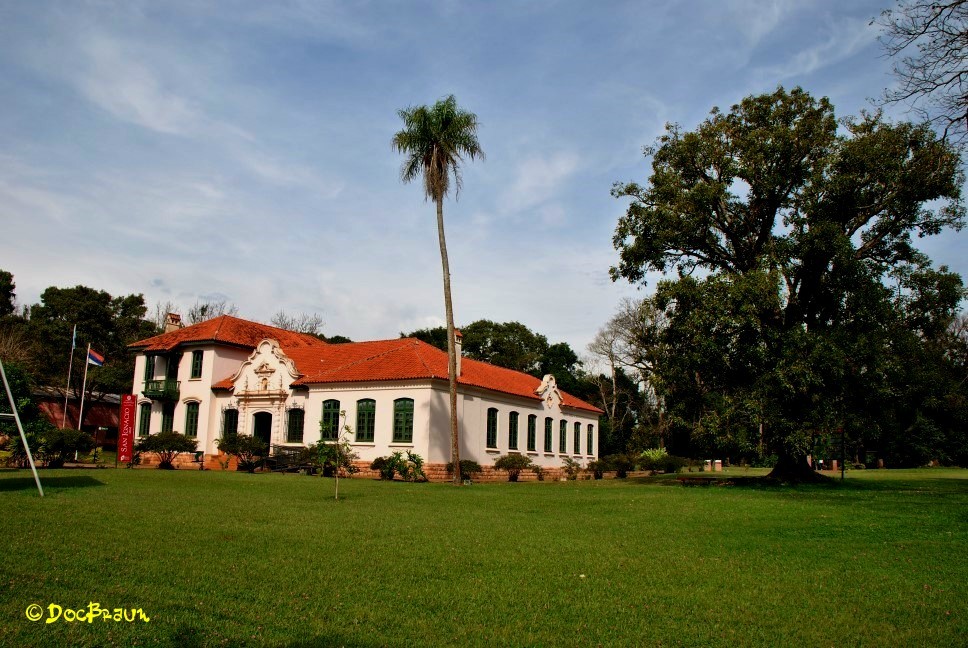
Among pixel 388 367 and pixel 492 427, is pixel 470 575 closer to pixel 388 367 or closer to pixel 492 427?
pixel 388 367

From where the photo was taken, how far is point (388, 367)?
30.2m

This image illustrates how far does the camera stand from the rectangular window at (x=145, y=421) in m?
35.6

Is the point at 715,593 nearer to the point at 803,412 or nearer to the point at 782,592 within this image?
the point at 782,592

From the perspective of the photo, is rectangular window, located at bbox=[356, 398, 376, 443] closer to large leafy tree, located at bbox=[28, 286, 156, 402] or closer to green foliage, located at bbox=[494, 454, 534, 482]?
green foliage, located at bbox=[494, 454, 534, 482]

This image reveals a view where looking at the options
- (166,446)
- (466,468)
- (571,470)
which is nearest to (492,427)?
(466,468)

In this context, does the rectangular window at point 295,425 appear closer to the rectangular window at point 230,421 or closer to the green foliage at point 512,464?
the rectangular window at point 230,421

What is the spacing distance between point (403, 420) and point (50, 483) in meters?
A: 13.7

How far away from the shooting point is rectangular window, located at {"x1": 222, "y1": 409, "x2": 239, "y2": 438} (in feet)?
109

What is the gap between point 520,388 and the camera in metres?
34.8

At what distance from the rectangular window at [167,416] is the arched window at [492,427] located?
1602 centimetres

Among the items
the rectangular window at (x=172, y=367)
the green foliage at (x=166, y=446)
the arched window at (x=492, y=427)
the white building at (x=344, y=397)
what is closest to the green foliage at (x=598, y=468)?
the white building at (x=344, y=397)

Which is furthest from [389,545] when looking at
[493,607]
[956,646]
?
[956,646]

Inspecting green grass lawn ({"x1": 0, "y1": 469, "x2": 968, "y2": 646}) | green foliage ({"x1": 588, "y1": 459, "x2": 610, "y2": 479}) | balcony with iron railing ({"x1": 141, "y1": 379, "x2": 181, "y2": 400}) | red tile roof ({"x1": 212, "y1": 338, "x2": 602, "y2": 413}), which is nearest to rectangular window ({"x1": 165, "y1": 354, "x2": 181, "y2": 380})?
balcony with iron railing ({"x1": 141, "y1": 379, "x2": 181, "y2": 400})

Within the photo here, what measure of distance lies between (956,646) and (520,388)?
29237 millimetres
